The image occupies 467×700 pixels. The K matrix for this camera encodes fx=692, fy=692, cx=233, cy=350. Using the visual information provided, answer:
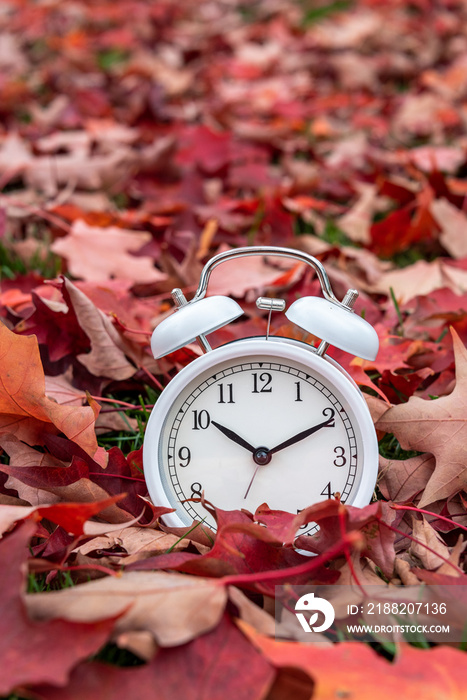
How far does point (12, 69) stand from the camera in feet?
15.5

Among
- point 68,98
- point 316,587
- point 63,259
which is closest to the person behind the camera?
point 316,587

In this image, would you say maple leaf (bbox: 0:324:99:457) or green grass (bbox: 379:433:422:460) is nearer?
maple leaf (bbox: 0:324:99:457)

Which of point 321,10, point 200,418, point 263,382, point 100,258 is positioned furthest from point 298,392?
point 321,10

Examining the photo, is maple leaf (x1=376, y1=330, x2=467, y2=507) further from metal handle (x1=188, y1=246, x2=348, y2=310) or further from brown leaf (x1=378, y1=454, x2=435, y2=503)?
metal handle (x1=188, y1=246, x2=348, y2=310)

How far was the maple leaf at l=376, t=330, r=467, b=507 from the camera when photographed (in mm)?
1290

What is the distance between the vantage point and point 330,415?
4.05 feet

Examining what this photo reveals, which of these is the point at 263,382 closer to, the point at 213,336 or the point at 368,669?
the point at 213,336

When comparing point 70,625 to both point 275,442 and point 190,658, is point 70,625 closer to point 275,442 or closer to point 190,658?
point 190,658

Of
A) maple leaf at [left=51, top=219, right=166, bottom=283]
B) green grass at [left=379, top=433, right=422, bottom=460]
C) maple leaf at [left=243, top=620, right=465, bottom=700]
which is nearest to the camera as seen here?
maple leaf at [left=243, top=620, right=465, bottom=700]

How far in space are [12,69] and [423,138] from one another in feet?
9.33

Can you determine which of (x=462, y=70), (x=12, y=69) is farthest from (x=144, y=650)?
(x=12, y=69)

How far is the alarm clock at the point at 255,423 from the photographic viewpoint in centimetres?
121

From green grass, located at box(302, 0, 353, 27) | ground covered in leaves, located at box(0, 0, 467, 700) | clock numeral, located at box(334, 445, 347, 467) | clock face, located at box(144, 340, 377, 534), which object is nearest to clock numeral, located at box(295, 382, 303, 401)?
clock face, located at box(144, 340, 377, 534)

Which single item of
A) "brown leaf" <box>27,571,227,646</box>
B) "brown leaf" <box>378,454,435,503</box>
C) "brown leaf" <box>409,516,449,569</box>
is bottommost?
"brown leaf" <box>378,454,435,503</box>
